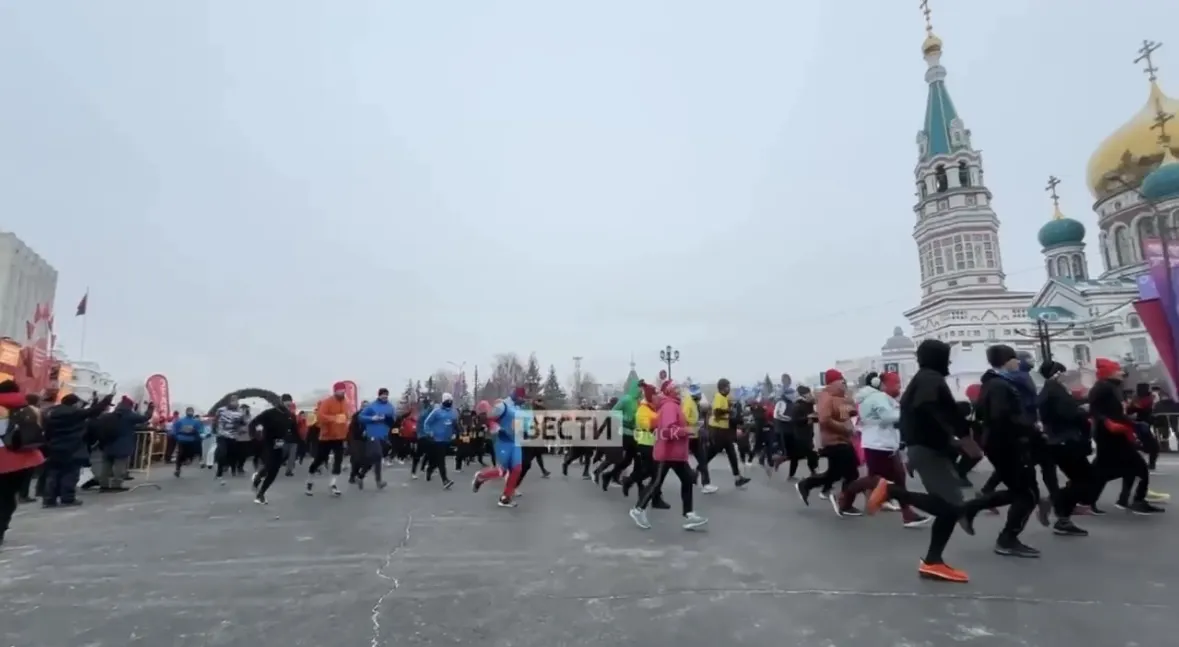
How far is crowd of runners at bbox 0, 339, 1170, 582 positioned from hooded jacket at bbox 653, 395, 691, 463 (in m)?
0.01

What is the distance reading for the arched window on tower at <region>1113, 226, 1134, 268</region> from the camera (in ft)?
222

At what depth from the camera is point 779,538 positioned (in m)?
6.90

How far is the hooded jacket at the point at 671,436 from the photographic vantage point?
750cm

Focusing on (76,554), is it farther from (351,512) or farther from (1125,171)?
(1125,171)

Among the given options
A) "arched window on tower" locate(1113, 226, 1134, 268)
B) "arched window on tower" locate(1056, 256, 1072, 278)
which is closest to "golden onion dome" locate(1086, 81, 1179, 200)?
"arched window on tower" locate(1113, 226, 1134, 268)

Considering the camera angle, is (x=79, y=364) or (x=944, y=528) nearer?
(x=944, y=528)

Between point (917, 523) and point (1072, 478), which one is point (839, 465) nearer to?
point (917, 523)

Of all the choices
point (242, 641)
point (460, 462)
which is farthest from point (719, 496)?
point (460, 462)

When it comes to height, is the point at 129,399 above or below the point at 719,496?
above

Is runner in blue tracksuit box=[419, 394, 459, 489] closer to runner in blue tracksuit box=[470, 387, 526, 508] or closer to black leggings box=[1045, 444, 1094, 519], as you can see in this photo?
runner in blue tracksuit box=[470, 387, 526, 508]

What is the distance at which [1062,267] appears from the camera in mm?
73250

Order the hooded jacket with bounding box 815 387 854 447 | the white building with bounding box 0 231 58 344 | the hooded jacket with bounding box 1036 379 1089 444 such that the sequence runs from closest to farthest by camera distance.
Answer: the hooded jacket with bounding box 1036 379 1089 444
the hooded jacket with bounding box 815 387 854 447
the white building with bounding box 0 231 58 344

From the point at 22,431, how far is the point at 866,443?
8.80m

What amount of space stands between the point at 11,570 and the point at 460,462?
526 inches
